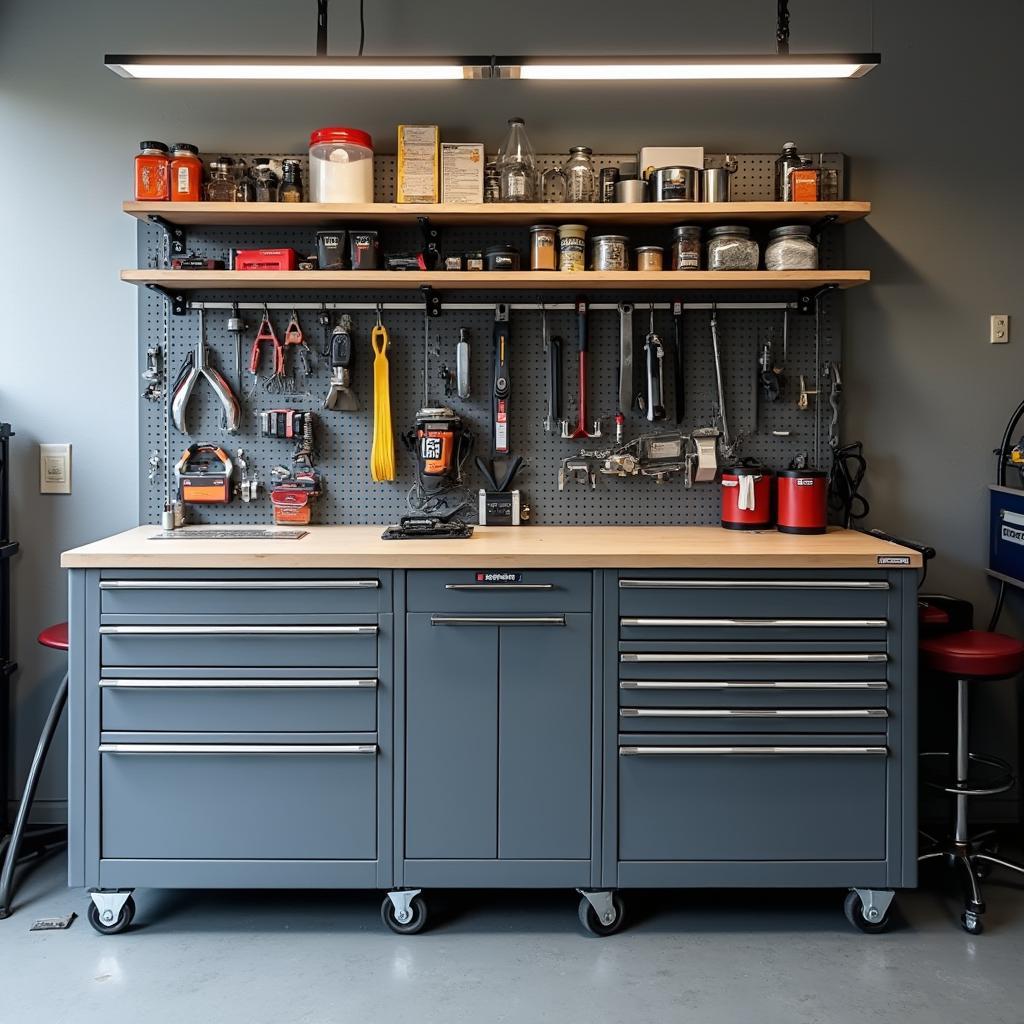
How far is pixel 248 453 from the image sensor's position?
2.85m

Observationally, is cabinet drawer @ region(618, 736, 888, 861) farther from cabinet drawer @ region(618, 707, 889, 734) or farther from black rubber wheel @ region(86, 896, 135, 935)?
black rubber wheel @ region(86, 896, 135, 935)

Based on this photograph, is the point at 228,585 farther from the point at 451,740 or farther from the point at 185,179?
the point at 185,179

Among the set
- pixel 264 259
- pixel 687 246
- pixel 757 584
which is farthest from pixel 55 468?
pixel 757 584

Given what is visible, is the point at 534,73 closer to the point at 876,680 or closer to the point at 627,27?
the point at 627,27

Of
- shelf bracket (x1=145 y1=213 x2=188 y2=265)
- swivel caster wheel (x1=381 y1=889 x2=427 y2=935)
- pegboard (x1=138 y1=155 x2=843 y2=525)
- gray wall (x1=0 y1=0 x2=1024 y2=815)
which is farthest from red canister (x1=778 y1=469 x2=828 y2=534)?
shelf bracket (x1=145 y1=213 x2=188 y2=265)

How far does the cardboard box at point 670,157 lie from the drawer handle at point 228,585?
1581 millimetres

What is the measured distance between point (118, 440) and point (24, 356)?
0.41 m

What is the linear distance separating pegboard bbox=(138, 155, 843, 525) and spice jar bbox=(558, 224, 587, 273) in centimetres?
19

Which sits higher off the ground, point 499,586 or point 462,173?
point 462,173

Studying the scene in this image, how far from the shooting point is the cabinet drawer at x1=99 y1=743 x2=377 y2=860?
2234 millimetres

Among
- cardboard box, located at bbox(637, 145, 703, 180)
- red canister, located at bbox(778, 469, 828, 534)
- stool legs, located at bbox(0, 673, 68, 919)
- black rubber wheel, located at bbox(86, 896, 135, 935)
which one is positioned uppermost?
cardboard box, located at bbox(637, 145, 703, 180)

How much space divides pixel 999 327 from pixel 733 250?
0.98 metres

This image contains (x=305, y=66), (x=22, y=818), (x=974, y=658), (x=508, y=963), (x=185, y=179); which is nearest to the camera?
(x=508, y=963)

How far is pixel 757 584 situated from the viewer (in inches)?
87.7
